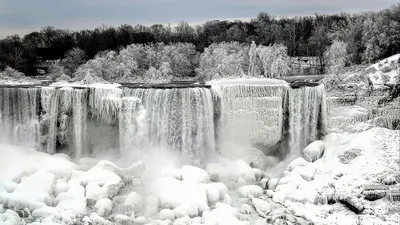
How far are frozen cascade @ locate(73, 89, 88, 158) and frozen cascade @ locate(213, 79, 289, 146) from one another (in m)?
4.91

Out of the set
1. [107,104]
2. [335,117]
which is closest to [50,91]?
[107,104]

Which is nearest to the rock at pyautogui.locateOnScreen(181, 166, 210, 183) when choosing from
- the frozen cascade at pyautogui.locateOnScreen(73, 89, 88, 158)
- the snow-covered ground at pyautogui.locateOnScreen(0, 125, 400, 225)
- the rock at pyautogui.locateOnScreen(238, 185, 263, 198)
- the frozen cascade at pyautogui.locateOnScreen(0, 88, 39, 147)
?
the snow-covered ground at pyautogui.locateOnScreen(0, 125, 400, 225)

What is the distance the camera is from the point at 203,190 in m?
13.1

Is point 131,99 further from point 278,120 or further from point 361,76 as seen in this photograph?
point 361,76

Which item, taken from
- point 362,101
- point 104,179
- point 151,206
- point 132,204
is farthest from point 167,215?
point 362,101

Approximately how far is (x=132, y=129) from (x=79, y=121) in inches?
76.9

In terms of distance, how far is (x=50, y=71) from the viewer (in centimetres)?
2531

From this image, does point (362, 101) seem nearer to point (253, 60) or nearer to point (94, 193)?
point (253, 60)

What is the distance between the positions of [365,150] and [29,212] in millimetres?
11061

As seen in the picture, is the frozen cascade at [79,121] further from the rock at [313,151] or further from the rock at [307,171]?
the rock at [313,151]

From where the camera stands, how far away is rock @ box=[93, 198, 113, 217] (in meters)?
12.3

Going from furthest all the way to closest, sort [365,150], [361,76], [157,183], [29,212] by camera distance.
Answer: [361,76], [365,150], [157,183], [29,212]

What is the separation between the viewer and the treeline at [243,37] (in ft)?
84.0

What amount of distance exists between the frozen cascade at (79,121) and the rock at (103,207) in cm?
398
